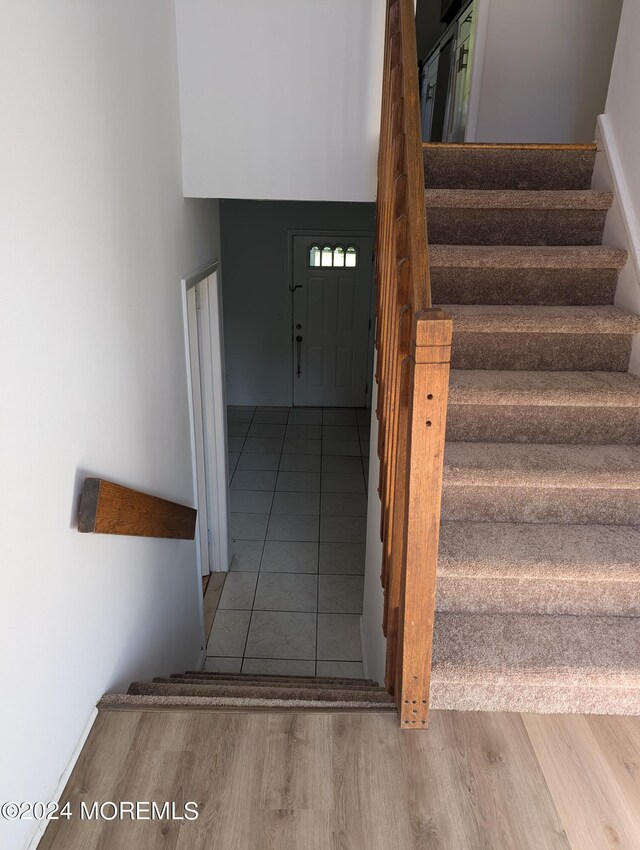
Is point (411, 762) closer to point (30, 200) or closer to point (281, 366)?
point (30, 200)

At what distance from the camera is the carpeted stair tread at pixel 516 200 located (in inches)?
107

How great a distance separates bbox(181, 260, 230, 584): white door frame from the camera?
3613 mm

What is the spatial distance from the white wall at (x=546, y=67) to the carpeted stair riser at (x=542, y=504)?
3.02 meters

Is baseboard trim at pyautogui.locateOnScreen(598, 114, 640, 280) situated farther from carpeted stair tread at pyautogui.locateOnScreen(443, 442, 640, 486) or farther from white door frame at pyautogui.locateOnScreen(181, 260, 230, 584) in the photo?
white door frame at pyautogui.locateOnScreen(181, 260, 230, 584)

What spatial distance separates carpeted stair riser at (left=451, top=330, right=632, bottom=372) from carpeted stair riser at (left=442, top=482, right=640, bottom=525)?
0.60 metres

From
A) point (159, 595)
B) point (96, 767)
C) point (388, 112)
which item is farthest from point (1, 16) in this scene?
point (159, 595)

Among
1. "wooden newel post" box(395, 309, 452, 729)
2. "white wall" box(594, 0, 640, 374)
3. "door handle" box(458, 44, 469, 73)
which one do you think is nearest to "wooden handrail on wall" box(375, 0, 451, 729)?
"wooden newel post" box(395, 309, 452, 729)

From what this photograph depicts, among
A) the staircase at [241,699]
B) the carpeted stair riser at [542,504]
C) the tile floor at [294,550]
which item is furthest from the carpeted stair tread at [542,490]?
the tile floor at [294,550]

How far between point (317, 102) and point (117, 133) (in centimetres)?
113

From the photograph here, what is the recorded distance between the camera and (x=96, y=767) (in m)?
1.57

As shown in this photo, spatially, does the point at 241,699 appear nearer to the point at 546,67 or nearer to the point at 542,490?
the point at 542,490

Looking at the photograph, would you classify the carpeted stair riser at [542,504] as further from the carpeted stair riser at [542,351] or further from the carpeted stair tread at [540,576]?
the carpeted stair riser at [542,351]

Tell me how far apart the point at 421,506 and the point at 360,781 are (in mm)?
659

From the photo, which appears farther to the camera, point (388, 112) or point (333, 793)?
point (388, 112)
